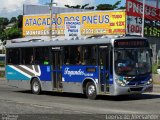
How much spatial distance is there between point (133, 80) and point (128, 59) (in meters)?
0.90

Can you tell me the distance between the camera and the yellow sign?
5562cm

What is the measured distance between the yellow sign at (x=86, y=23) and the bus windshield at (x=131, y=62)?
33123 millimetres

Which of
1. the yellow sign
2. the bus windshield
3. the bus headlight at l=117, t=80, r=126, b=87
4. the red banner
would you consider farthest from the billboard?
the bus headlight at l=117, t=80, r=126, b=87

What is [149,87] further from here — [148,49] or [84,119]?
[84,119]

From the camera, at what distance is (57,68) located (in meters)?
24.2

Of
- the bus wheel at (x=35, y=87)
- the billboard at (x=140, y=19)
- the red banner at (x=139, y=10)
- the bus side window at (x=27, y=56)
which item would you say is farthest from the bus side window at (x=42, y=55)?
the red banner at (x=139, y=10)

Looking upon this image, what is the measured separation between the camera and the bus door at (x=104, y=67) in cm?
2125

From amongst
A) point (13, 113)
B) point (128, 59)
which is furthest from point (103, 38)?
point (13, 113)

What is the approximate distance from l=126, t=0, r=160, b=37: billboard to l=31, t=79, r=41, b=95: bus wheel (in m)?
30.2

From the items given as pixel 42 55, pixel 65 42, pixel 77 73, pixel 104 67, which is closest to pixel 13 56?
pixel 42 55

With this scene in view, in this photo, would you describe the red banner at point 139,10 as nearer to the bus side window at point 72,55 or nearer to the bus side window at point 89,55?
the bus side window at point 72,55

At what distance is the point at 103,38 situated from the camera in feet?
71.5

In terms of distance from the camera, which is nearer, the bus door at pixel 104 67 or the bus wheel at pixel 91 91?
the bus door at pixel 104 67

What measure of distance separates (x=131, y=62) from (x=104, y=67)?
3.76 ft
